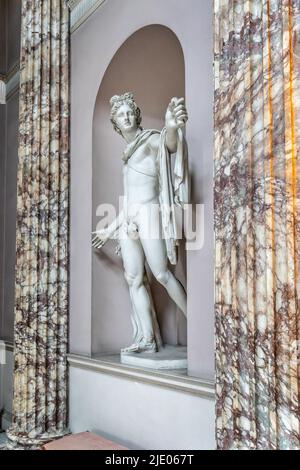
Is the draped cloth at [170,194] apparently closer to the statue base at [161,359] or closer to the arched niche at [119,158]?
the statue base at [161,359]

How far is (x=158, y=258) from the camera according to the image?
4348mm

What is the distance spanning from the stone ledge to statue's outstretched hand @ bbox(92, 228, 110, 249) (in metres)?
1.10

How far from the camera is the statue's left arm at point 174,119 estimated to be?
335 cm

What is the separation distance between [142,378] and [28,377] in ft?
5.41

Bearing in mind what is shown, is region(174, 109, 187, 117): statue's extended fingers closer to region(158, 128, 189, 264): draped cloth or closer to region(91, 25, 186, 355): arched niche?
region(158, 128, 189, 264): draped cloth

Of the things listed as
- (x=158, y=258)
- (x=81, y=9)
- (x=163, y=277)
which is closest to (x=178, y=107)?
(x=158, y=258)

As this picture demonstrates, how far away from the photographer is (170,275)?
14.3 feet

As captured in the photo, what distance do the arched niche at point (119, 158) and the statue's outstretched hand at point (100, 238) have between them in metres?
0.15

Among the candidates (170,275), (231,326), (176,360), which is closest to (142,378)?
(176,360)

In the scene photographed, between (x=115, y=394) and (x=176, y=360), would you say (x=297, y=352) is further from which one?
(x=115, y=394)

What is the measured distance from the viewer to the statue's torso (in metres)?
4.42

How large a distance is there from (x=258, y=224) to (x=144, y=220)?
6.17ft

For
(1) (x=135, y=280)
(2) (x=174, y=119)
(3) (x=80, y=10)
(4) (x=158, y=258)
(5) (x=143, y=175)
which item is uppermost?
(3) (x=80, y=10)

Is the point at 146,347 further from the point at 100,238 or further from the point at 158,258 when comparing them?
the point at 100,238
